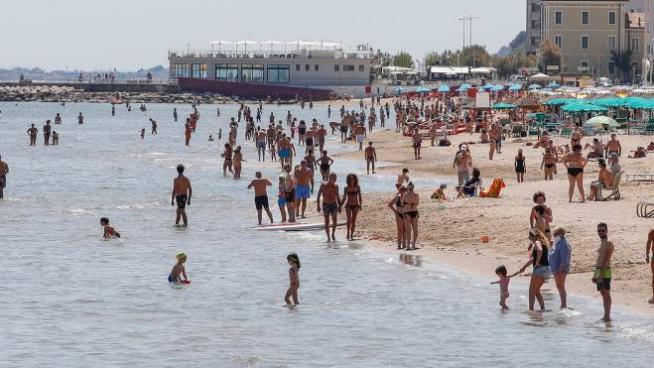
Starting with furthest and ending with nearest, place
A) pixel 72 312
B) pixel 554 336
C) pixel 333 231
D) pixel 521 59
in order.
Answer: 1. pixel 521 59
2. pixel 333 231
3. pixel 72 312
4. pixel 554 336

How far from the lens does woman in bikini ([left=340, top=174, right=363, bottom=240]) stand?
1034 inches

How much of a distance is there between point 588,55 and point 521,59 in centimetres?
2118

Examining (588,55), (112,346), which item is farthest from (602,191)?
(588,55)

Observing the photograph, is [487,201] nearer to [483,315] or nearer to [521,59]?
[483,315]

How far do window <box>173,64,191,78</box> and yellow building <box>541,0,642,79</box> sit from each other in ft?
151

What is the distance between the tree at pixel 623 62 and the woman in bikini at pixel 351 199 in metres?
102

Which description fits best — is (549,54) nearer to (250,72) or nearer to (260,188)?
(250,72)

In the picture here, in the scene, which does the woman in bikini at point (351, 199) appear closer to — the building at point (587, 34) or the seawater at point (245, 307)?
the seawater at point (245, 307)

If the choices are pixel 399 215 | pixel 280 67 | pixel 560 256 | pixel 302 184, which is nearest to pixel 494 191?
pixel 302 184

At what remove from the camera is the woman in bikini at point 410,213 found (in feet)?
81.4

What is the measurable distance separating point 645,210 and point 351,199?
547 centimetres

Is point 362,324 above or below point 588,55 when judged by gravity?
below

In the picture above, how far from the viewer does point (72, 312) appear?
21.3 metres

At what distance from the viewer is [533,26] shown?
15462cm
